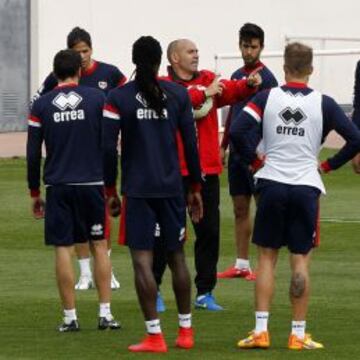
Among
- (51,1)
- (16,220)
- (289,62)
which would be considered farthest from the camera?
(51,1)

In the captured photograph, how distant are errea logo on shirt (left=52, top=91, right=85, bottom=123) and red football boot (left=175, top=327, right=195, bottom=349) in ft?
5.84

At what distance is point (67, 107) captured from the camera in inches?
486

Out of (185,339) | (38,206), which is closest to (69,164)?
(38,206)

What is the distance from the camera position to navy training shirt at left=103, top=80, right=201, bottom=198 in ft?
37.7

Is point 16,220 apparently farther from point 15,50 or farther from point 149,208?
point 15,50

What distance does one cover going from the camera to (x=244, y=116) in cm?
1152

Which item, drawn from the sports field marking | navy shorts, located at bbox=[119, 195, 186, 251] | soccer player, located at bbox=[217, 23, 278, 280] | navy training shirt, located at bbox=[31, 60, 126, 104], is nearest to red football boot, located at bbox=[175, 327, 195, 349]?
navy shorts, located at bbox=[119, 195, 186, 251]

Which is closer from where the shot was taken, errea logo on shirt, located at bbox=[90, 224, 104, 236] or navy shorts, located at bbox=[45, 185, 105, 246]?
navy shorts, located at bbox=[45, 185, 105, 246]

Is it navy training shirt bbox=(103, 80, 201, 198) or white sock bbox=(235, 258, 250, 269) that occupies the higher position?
navy training shirt bbox=(103, 80, 201, 198)

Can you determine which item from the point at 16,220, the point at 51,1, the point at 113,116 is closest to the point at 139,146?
the point at 113,116

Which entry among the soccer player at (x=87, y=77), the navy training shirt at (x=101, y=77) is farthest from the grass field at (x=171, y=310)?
the navy training shirt at (x=101, y=77)

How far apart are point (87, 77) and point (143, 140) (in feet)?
11.3

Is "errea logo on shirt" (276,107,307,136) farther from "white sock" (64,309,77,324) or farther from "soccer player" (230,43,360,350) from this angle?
"white sock" (64,309,77,324)

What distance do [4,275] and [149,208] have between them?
4497mm
